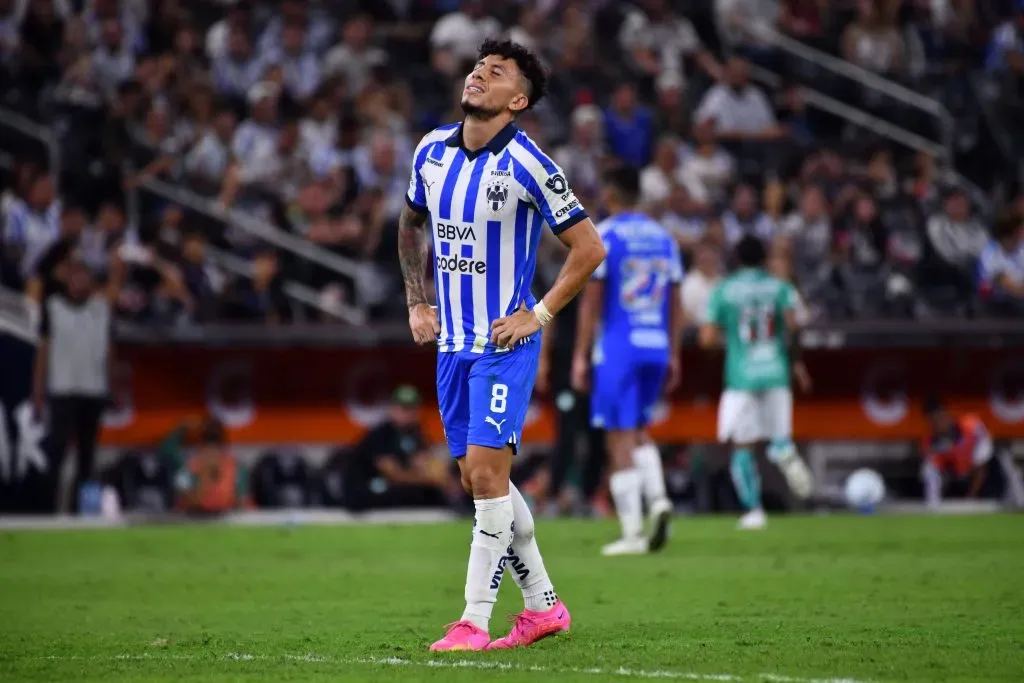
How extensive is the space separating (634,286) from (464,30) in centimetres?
934

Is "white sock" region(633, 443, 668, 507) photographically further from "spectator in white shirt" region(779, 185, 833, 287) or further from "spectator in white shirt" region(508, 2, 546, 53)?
"spectator in white shirt" region(508, 2, 546, 53)

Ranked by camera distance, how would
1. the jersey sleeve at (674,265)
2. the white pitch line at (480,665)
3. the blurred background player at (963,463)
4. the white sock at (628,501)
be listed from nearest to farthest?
the white pitch line at (480,665) → the white sock at (628,501) → the jersey sleeve at (674,265) → the blurred background player at (963,463)

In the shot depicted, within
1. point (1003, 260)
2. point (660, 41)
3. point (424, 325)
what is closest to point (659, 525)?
point (424, 325)

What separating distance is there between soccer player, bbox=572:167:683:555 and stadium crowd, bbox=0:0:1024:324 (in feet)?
13.1

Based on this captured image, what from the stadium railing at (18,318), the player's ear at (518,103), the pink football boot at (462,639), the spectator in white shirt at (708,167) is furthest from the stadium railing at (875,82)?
the pink football boot at (462,639)

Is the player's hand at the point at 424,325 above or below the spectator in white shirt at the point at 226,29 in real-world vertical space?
below

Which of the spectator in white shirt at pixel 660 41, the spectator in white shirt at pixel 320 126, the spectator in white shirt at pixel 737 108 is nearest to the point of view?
the spectator in white shirt at pixel 320 126

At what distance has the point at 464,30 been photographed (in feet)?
72.1

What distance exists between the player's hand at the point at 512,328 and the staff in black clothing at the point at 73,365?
10.8 meters

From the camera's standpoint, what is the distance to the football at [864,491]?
1773cm

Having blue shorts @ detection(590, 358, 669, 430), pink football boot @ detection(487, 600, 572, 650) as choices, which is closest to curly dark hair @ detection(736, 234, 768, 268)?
blue shorts @ detection(590, 358, 669, 430)

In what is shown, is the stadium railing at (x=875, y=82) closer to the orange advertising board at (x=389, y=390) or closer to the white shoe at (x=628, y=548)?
the orange advertising board at (x=389, y=390)

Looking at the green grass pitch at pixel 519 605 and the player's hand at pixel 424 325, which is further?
the player's hand at pixel 424 325

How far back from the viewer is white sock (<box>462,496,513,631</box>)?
7406 millimetres
